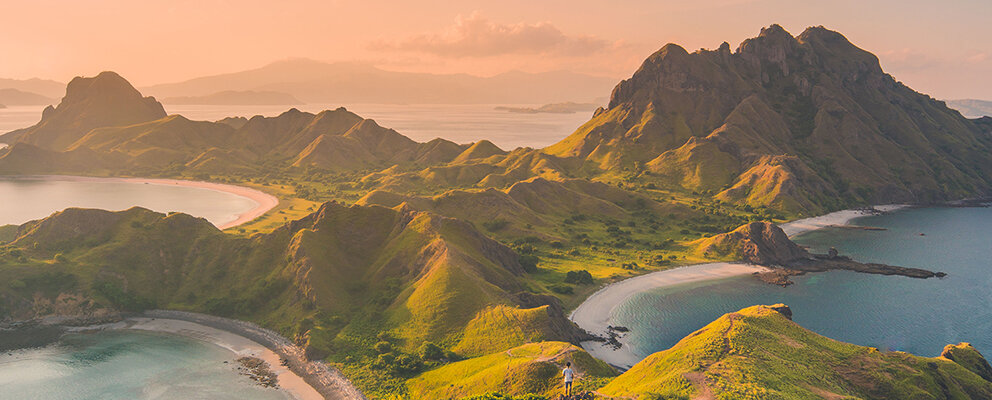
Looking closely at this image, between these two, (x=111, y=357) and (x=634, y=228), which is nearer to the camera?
(x=111, y=357)

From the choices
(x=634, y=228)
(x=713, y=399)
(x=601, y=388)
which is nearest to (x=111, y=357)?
(x=601, y=388)

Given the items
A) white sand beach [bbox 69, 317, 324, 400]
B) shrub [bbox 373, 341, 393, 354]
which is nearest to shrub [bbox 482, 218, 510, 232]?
shrub [bbox 373, 341, 393, 354]

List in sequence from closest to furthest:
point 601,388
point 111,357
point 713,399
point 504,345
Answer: point 713,399, point 601,388, point 504,345, point 111,357

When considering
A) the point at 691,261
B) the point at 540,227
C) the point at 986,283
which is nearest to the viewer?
the point at 986,283

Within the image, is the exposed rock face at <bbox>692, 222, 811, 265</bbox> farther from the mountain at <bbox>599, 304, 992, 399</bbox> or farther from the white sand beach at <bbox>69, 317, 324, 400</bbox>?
the white sand beach at <bbox>69, 317, 324, 400</bbox>

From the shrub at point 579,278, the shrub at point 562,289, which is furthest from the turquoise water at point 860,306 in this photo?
the shrub at point 562,289

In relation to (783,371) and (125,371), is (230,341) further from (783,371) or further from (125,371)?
(783,371)

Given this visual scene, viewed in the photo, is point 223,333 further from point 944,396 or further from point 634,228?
point 634,228
